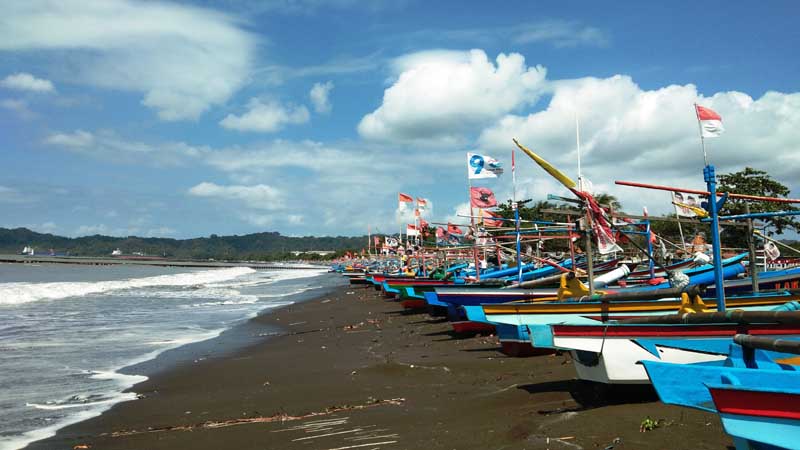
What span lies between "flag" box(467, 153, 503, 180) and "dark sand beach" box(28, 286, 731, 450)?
891 centimetres

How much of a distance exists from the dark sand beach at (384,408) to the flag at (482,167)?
29.2 feet

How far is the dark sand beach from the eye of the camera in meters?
6.95

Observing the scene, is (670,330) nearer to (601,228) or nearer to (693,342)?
(693,342)

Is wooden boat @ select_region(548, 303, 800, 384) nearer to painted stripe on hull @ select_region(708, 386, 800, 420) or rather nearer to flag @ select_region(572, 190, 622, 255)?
painted stripe on hull @ select_region(708, 386, 800, 420)

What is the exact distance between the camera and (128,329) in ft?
72.4

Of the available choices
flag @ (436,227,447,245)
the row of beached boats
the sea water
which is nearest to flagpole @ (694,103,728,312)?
the row of beached boats

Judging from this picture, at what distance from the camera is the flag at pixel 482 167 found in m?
23.6

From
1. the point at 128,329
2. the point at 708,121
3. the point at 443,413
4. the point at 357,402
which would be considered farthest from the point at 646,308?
the point at 128,329

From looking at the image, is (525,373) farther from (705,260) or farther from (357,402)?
(705,260)

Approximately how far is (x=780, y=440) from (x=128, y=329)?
2169cm

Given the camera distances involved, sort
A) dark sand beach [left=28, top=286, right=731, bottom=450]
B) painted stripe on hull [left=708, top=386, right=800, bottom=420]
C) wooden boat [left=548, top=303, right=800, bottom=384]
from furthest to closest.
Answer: dark sand beach [left=28, top=286, right=731, bottom=450] → wooden boat [left=548, top=303, right=800, bottom=384] → painted stripe on hull [left=708, top=386, right=800, bottom=420]

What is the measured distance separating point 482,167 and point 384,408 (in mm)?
15636

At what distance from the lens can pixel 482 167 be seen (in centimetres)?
2372

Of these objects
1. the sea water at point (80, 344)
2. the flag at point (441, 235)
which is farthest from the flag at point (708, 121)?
the flag at point (441, 235)
